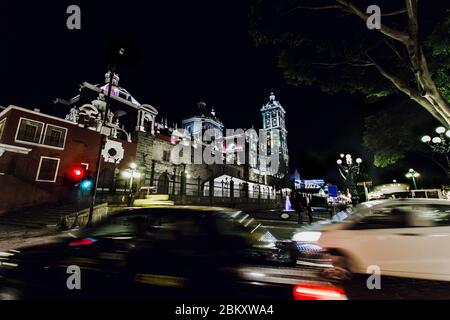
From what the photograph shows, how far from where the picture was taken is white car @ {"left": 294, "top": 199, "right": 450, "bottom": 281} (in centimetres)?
479

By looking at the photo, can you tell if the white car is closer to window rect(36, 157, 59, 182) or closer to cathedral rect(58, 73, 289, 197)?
cathedral rect(58, 73, 289, 197)

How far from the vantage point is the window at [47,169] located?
19834mm

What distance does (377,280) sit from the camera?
4430 millimetres

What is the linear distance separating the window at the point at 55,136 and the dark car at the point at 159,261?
21.7 metres

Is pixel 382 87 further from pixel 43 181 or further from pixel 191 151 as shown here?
pixel 191 151

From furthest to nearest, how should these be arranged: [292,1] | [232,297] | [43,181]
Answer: [43,181] < [292,1] < [232,297]

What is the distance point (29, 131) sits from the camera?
1991 cm

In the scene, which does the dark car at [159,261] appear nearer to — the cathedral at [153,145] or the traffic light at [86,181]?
the traffic light at [86,181]

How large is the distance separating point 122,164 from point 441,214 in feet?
87.1

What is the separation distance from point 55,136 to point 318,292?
2546cm

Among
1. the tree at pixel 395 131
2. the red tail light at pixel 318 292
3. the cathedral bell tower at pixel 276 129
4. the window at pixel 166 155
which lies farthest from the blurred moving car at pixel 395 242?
the cathedral bell tower at pixel 276 129

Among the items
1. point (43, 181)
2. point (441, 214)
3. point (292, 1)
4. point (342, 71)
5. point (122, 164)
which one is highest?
point (292, 1)

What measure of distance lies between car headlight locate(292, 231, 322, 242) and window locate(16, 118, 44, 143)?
919 inches
